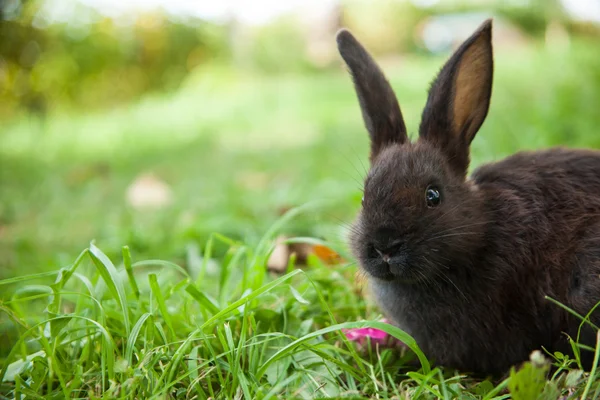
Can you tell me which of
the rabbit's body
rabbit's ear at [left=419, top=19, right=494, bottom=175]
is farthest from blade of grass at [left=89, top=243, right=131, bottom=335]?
rabbit's ear at [left=419, top=19, right=494, bottom=175]

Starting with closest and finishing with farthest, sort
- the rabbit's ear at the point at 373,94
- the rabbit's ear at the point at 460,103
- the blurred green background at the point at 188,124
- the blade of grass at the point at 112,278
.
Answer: the blade of grass at the point at 112,278, the rabbit's ear at the point at 460,103, the rabbit's ear at the point at 373,94, the blurred green background at the point at 188,124

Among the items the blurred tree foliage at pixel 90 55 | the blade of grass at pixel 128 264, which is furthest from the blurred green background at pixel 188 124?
the blade of grass at pixel 128 264

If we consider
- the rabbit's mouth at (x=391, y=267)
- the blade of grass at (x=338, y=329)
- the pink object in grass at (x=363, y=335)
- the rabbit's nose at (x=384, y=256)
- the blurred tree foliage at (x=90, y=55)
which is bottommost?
the pink object in grass at (x=363, y=335)

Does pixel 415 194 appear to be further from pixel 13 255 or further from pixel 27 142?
pixel 27 142

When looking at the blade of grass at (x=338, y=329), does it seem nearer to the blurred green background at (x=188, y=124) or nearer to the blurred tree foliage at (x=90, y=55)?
the blurred green background at (x=188, y=124)

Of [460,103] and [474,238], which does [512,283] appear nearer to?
[474,238]

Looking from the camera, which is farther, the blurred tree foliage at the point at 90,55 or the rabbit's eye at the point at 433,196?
the blurred tree foliage at the point at 90,55
